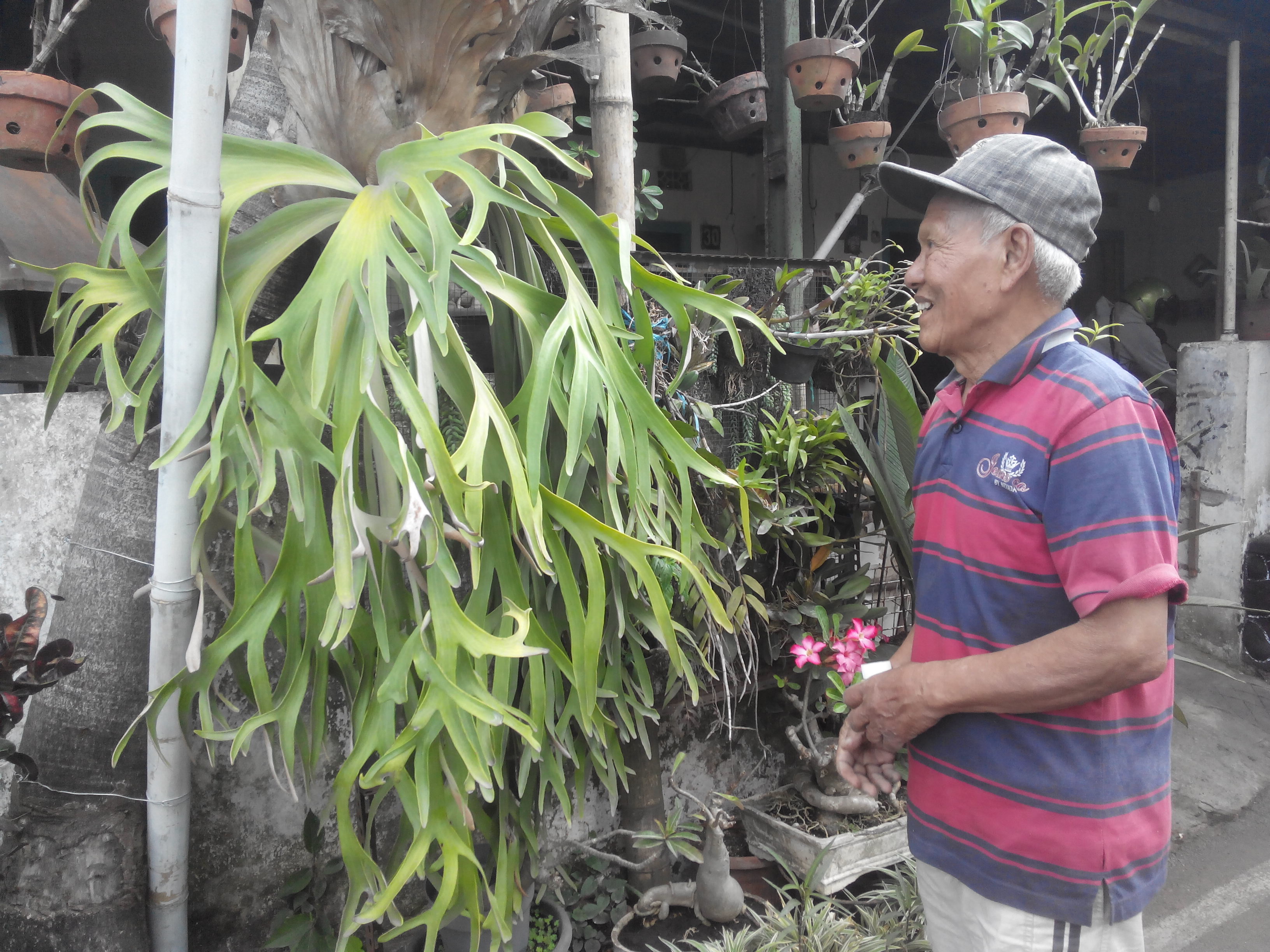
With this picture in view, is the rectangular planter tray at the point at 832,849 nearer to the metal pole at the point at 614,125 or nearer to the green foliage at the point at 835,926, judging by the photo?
the green foliage at the point at 835,926

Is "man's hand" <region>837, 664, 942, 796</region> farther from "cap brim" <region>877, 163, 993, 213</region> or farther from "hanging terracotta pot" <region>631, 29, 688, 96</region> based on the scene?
"hanging terracotta pot" <region>631, 29, 688, 96</region>

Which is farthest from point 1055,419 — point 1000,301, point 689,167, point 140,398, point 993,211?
point 689,167

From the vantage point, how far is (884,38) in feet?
16.0

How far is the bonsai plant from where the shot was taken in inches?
65.4

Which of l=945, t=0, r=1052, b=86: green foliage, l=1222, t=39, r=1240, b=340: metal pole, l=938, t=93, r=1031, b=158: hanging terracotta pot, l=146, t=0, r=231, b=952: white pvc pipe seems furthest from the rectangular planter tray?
l=1222, t=39, r=1240, b=340: metal pole

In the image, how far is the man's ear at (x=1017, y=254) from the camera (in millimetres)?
1177

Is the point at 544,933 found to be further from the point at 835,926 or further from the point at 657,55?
the point at 657,55

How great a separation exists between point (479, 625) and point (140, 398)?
1.92 feet

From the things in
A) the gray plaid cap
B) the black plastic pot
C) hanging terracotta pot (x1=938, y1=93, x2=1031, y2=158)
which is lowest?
the black plastic pot

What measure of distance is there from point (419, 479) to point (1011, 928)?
1002 mm

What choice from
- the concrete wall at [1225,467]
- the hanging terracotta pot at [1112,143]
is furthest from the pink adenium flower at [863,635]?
the concrete wall at [1225,467]

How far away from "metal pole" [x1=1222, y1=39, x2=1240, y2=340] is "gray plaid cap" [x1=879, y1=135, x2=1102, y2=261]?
372 cm

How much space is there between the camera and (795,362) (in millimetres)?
2352

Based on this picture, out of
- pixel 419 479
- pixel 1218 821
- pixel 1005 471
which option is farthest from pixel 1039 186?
pixel 1218 821
